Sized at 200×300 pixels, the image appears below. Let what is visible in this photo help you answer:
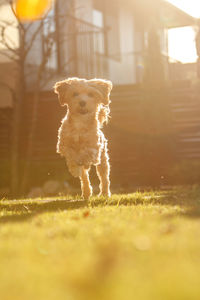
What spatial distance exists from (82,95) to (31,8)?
7.30m

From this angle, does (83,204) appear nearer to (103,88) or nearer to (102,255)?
(103,88)

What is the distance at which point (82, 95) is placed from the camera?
24.3ft

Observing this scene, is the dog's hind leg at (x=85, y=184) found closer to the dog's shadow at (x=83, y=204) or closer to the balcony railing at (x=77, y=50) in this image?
the dog's shadow at (x=83, y=204)

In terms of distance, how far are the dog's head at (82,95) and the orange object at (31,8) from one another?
580cm

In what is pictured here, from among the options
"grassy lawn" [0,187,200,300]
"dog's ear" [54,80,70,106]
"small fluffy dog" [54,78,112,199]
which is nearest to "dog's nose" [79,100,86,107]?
"small fluffy dog" [54,78,112,199]

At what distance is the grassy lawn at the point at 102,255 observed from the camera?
2.42m

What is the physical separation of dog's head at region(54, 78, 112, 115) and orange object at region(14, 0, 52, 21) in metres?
5.80

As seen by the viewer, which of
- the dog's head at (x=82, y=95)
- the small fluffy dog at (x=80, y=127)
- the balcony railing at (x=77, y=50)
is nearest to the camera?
the small fluffy dog at (x=80, y=127)

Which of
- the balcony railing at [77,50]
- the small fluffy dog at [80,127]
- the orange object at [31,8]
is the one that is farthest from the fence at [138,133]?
the small fluffy dog at [80,127]

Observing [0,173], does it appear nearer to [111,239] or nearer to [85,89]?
[85,89]

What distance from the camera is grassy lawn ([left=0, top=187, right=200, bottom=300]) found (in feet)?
7.93

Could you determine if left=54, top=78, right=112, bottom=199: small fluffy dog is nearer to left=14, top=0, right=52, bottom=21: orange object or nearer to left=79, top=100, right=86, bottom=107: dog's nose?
left=79, top=100, right=86, bottom=107: dog's nose

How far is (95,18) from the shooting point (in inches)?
793

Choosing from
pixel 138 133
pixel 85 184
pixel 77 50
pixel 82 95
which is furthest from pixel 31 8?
pixel 85 184
